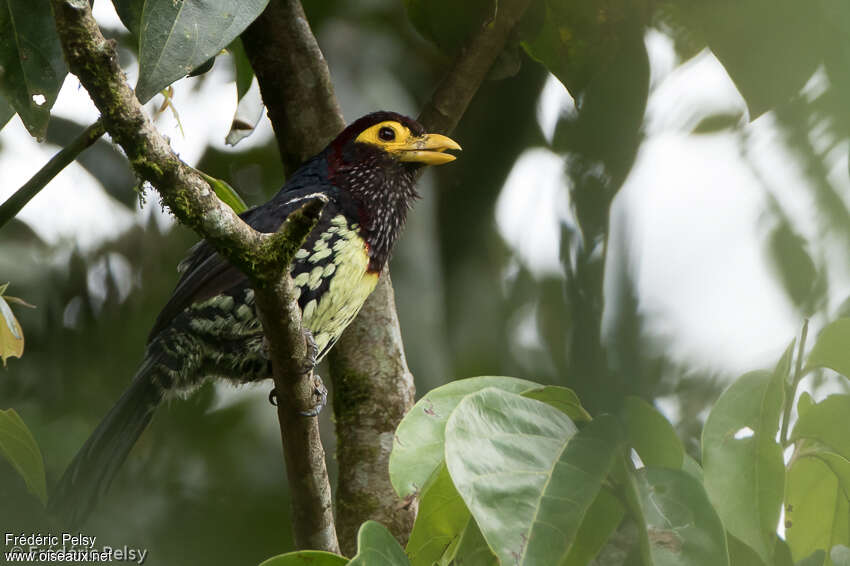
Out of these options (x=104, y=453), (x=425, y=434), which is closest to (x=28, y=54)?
(x=104, y=453)

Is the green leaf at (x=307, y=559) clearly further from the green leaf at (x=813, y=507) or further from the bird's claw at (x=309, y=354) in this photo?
the green leaf at (x=813, y=507)

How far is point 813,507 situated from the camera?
1654mm

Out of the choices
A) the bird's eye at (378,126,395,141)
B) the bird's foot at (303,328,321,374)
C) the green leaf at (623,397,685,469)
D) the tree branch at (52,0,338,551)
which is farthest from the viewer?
the bird's eye at (378,126,395,141)

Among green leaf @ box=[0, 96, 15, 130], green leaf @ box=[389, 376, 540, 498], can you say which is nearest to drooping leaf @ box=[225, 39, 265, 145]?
green leaf @ box=[0, 96, 15, 130]

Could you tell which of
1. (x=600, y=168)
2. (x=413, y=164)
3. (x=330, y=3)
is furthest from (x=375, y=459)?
(x=330, y=3)

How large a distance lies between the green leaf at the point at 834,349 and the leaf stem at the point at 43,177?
1550mm

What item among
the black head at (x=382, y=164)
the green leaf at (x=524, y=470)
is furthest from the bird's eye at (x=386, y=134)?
the green leaf at (x=524, y=470)

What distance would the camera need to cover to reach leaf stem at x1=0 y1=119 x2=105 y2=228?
2.02 m

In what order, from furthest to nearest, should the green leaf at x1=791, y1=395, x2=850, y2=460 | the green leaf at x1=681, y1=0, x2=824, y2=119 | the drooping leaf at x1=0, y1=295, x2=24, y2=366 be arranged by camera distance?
the drooping leaf at x1=0, y1=295, x2=24, y2=366, the green leaf at x1=791, y1=395, x2=850, y2=460, the green leaf at x1=681, y1=0, x2=824, y2=119

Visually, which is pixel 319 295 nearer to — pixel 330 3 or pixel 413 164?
pixel 413 164

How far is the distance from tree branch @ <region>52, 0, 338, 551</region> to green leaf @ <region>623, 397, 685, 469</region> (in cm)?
62

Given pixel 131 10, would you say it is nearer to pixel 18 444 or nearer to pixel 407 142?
pixel 18 444

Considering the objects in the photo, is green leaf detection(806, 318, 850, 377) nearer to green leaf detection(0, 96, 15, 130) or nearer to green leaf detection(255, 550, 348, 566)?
green leaf detection(255, 550, 348, 566)

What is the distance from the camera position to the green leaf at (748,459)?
138cm
